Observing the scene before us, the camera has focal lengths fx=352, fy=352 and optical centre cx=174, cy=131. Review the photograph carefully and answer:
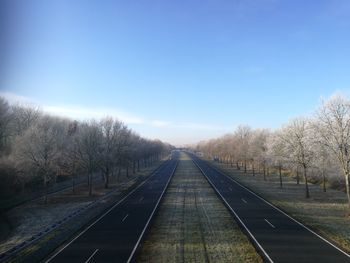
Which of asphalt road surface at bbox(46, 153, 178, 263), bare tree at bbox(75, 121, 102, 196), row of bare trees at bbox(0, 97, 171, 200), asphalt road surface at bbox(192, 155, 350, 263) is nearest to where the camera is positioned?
asphalt road surface at bbox(192, 155, 350, 263)

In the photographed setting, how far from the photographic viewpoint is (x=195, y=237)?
22.4 m

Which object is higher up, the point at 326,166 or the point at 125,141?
the point at 125,141

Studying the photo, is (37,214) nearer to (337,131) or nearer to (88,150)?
(88,150)

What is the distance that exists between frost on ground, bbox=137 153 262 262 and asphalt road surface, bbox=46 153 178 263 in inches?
38.1

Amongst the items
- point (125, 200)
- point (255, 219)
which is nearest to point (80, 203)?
point (125, 200)

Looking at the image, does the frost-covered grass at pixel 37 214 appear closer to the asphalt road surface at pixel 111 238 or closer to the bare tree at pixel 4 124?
the asphalt road surface at pixel 111 238

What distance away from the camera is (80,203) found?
3900cm

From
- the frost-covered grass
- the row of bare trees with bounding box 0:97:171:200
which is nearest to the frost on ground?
the frost-covered grass

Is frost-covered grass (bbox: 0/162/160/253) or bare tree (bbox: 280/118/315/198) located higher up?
bare tree (bbox: 280/118/315/198)

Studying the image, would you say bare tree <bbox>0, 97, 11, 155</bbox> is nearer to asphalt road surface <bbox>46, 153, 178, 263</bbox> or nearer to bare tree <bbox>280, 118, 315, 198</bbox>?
asphalt road surface <bbox>46, 153, 178, 263</bbox>

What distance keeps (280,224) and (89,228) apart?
14.1 metres

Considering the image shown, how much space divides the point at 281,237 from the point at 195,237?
17.9 feet

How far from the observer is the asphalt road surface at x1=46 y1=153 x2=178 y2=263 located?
18.6 meters

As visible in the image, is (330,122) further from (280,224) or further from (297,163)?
(297,163)
